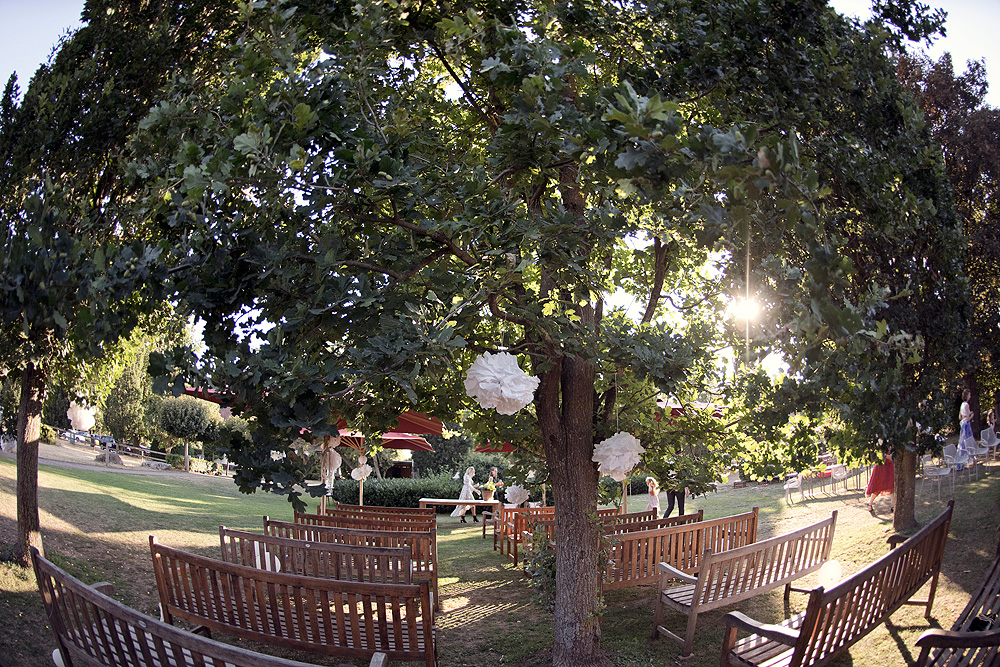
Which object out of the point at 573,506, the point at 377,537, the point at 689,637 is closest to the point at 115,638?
the point at 573,506

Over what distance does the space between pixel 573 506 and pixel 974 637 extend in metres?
2.76

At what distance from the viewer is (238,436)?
124 inches

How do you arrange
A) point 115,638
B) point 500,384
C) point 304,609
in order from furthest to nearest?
1. point 304,609
2. point 500,384
3. point 115,638

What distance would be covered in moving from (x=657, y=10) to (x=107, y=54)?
17.5 ft

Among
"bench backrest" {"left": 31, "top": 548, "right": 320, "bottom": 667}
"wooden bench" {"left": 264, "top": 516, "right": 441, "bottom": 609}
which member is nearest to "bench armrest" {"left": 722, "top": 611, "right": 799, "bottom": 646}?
A: "bench backrest" {"left": 31, "top": 548, "right": 320, "bottom": 667}

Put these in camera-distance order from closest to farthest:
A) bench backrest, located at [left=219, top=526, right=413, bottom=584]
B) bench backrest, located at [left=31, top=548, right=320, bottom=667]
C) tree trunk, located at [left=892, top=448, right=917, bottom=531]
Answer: bench backrest, located at [left=31, top=548, right=320, bottom=667] → bench backrest, located at [left=219, top=526, right=413, bottom=584] → tree trunk, located at [left=892, top=448, right=917, bottom=531]

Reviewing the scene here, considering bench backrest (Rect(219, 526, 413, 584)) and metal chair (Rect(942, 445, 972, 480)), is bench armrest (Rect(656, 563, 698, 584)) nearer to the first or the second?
bench backrest (Rect(219, 526, 413, 584))

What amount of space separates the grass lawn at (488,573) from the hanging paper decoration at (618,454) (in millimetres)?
1725

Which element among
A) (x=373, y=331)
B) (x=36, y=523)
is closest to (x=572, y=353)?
(x=373, y=331)

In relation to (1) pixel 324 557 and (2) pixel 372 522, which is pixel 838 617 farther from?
(2) pixel 372 522

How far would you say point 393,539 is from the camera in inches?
263

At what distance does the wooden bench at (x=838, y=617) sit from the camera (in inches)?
148

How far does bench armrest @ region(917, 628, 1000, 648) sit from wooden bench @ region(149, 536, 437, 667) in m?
2.72

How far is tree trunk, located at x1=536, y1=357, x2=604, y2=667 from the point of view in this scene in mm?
5102
